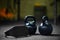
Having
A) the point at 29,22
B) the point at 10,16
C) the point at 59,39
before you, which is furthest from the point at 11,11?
the point at 59,39

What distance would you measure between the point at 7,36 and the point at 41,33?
4.20 feet

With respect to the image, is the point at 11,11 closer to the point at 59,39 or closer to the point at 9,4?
the point at 9,4

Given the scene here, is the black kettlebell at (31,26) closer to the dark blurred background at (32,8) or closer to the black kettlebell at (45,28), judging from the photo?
the black kettlebell at (45,28)

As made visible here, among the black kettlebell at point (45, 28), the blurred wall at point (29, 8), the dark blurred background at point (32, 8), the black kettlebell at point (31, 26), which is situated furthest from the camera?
the blurred wall at point (29, 8)

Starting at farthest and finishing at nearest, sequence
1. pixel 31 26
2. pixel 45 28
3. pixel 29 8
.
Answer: pixel 29 8
pixel 31 26
pixel 45 28

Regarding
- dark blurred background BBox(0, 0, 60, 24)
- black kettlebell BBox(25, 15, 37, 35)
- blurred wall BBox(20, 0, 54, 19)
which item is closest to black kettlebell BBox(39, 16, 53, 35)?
black kettlebell BBox(25, 15, 37, 35)

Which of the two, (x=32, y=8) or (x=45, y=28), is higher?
(x=32, y=8)

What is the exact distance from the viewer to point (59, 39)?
682cm

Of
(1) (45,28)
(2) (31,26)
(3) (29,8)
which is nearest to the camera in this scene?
(1) (45,28)

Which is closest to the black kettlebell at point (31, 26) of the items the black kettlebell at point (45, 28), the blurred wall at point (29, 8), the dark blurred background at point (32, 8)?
the black kettlebell at point (45, 28)

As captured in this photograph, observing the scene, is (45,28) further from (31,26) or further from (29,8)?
(29,8)

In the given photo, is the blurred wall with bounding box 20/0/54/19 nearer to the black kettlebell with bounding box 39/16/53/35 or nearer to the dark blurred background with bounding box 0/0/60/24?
the dark blurred background with bounding box 0/0/60/24

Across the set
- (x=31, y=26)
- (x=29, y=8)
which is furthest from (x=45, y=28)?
(x=29, y=8)

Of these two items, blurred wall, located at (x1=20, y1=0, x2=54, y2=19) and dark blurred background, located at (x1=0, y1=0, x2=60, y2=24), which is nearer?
dark blurred background, located at (x1=0, y1=0, x2=60, y2=24)
